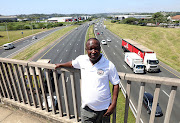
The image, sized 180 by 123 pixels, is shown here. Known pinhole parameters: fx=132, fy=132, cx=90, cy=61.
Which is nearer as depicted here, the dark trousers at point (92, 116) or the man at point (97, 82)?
the man at point (97, 82)

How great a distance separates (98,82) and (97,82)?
0.02m

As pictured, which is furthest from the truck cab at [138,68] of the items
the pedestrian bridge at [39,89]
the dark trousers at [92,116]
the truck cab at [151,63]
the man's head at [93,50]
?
the man's head at [93,50]

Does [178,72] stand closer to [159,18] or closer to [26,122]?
[26,122]

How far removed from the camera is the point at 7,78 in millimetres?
4602

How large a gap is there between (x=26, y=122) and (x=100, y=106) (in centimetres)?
284

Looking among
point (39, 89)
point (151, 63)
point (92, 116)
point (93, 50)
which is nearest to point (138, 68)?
point (151, 63)

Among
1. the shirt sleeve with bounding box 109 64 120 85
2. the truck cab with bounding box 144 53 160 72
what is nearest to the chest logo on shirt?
the shirt sleeve with bounding box 109 64 120 85

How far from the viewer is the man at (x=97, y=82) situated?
2547 mm

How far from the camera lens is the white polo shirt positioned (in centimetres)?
254

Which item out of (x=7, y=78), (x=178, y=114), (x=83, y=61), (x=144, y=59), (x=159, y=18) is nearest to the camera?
(x=83, y=61)

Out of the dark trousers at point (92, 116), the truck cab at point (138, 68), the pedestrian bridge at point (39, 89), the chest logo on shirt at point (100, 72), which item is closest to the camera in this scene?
the chest logo on shirt at point (100, 72)

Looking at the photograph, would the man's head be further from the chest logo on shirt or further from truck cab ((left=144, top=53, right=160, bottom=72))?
truck cab ((left=144, top=53, right=160, bottom=72))

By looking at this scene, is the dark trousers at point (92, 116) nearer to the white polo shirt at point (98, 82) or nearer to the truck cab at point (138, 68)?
the white polo shirt at point (98, 82)

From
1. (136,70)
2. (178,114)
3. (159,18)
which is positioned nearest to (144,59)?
(136,70)
